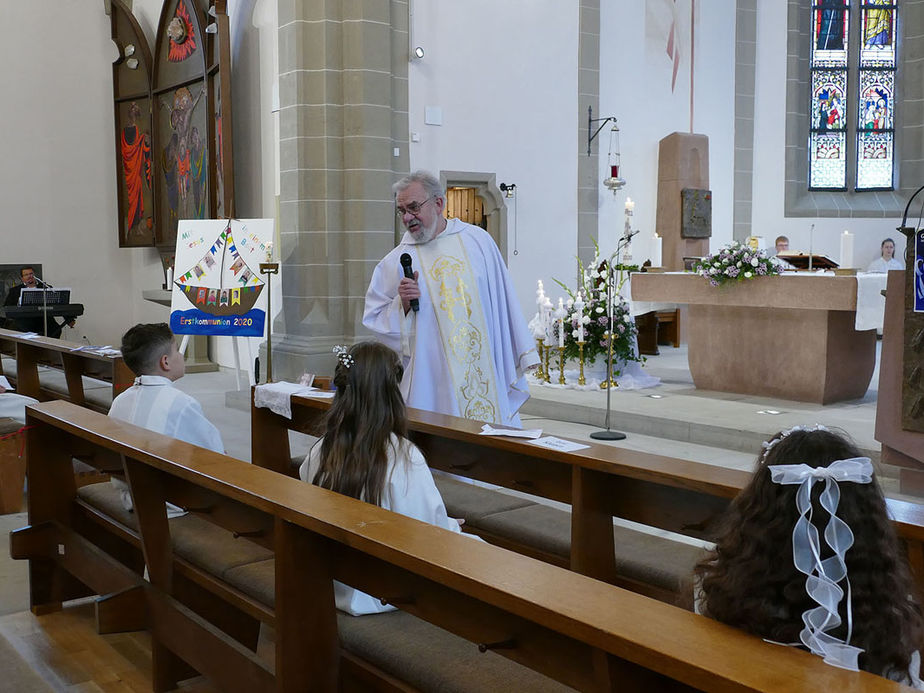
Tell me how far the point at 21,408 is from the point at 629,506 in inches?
158

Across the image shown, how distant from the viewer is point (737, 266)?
7.55 m

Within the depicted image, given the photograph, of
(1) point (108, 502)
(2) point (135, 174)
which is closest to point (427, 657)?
(1) point (108, 502)

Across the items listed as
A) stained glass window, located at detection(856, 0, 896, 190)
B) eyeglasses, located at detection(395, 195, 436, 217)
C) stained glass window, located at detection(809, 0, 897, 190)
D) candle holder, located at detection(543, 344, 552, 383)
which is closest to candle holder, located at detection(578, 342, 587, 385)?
candle holder, located at detection(543, 344, 552, 383)

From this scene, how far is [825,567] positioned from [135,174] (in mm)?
12353

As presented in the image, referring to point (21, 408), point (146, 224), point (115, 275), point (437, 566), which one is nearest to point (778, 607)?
point (437, 566)

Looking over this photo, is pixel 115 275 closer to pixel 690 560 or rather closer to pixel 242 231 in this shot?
pixel 242 231

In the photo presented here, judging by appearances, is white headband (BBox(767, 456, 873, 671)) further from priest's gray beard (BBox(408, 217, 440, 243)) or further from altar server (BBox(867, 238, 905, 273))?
altar server (BBox(867, 238, 905, 273))

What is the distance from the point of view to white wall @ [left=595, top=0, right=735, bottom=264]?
37.8 ft

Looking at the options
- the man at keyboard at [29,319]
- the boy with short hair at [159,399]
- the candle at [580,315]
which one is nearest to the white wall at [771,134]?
the candle at [580,315]

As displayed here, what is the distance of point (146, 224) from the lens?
12.3 meters

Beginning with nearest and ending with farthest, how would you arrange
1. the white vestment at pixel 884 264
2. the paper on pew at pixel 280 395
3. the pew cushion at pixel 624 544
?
the pew cushion at pixel 624 544 < the paper on pew at pixel 280 395 < the white vestment at pixel 884 264

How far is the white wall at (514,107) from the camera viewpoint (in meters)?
9.72

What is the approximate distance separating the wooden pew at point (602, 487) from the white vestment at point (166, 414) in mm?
752

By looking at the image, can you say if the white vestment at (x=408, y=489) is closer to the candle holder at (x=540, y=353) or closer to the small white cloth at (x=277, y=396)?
the small white cloth at (x=277, y=396)
